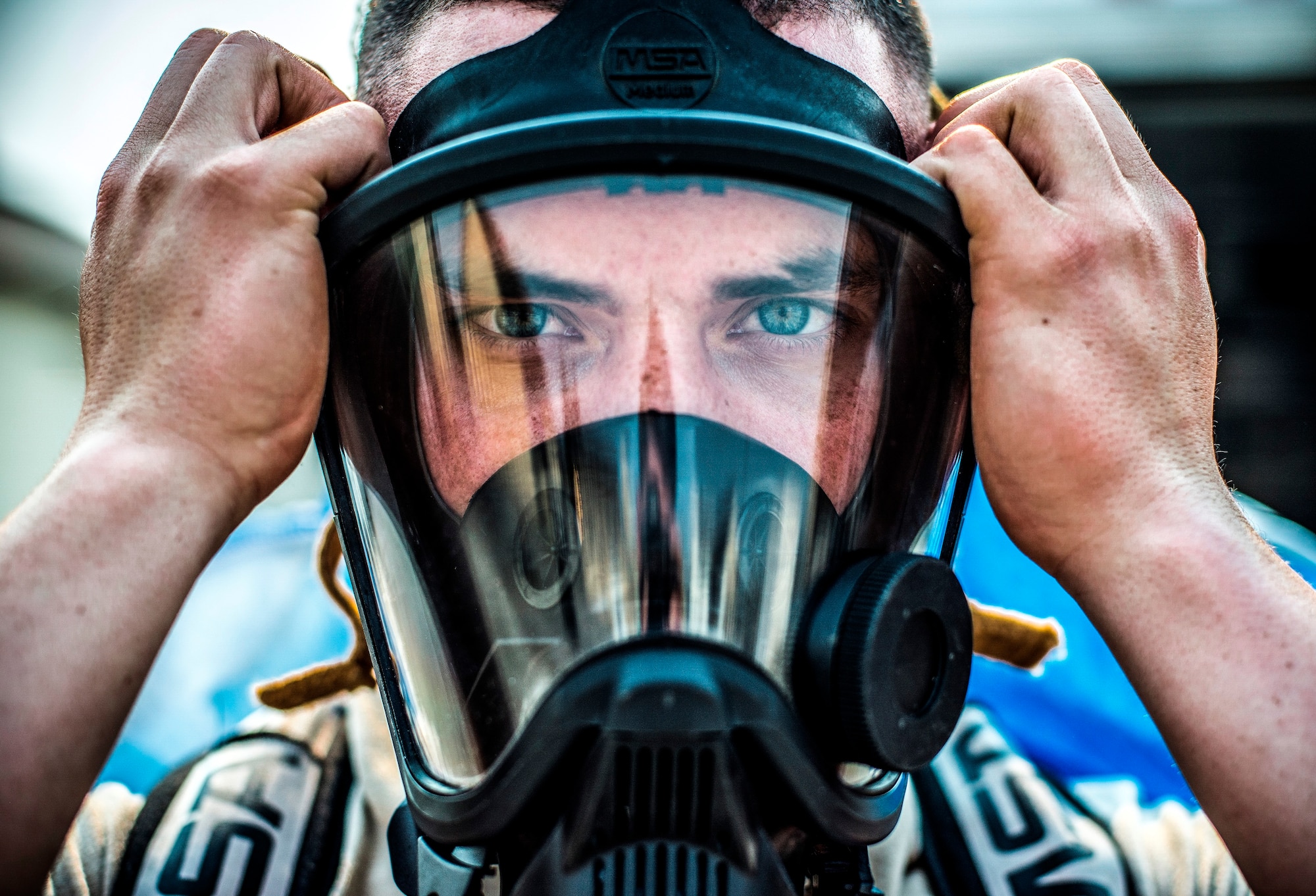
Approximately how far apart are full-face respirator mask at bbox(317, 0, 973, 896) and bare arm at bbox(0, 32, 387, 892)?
7cm

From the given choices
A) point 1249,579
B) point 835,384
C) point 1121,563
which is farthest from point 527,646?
point 1249,579

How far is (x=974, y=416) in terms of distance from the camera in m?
1.12

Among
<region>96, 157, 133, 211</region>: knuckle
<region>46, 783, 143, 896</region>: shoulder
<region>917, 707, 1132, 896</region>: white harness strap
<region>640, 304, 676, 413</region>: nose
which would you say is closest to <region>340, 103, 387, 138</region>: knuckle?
<region>96, 157, 133, 211</region>: knuckle

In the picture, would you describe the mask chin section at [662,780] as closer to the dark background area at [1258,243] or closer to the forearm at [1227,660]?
the forearm at [1227,660]

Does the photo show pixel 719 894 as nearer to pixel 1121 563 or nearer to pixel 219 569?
pixel 1121 563

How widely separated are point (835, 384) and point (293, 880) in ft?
3.69

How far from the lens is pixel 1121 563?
3.40 ft

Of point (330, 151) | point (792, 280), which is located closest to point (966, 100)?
point (792, 280)

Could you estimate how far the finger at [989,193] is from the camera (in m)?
1.07

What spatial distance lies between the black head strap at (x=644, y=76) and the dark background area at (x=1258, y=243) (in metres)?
3.47

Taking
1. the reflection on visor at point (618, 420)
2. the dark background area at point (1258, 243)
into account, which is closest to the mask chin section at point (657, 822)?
the reflection on visor at point (618, 420)

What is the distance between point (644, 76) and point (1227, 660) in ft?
2.74

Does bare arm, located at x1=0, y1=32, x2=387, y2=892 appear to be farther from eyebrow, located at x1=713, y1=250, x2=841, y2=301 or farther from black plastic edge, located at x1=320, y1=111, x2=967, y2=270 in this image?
eyebrow, located at x1=713, y1=250, x2=841, y2=301

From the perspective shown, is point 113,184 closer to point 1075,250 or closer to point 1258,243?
point 1075,250
